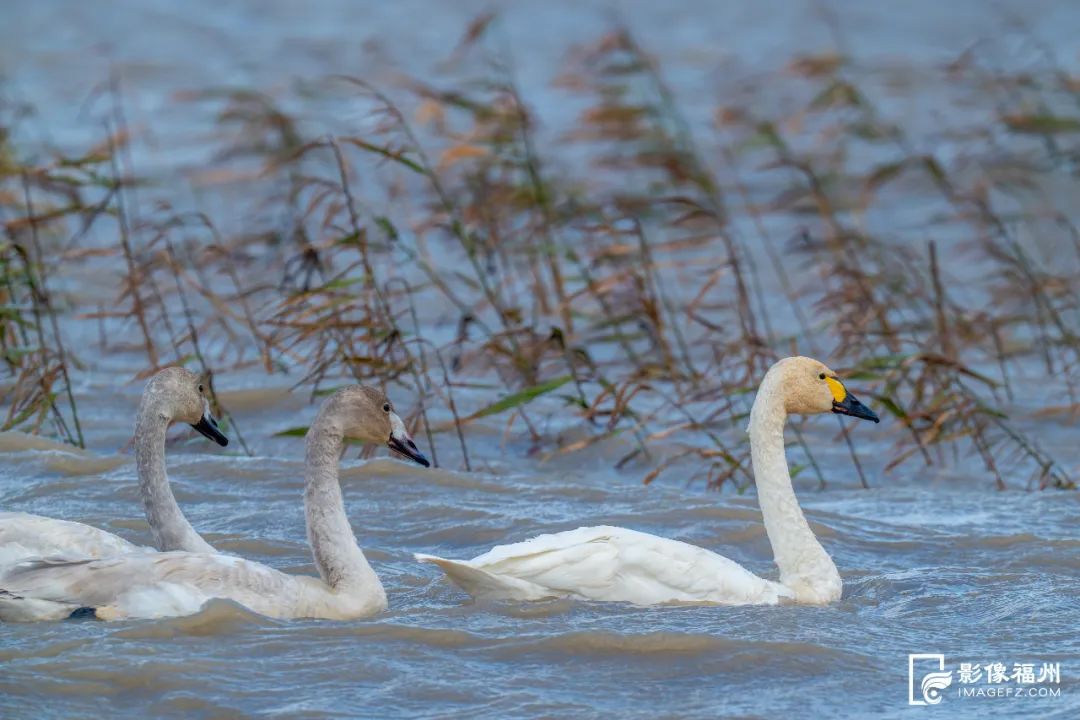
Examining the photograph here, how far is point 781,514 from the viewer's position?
21.4ft

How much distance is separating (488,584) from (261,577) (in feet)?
2.32

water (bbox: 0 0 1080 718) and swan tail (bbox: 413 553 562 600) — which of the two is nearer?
water (bbox: 0 0 1080 718)

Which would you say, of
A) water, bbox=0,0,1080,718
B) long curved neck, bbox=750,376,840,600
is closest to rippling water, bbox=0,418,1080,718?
water, bbox=0,0,1080,718

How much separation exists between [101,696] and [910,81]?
15.2 m

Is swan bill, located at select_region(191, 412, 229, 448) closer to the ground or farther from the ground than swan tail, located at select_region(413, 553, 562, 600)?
farther from the ground

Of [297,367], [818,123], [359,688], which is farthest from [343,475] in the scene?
[818,123]

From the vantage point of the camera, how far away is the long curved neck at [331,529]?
6008 millimetres

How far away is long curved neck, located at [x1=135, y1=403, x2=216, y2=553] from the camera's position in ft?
20.8

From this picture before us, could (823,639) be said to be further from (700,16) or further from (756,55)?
(700,16)

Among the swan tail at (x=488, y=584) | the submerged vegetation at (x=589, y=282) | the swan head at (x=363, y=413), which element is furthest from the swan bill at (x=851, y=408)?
the swan head at (x=363, y=413)

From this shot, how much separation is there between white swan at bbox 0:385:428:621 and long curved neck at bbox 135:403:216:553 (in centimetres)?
48

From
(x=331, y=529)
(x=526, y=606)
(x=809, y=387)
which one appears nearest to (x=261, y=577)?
(x=331, y=529)

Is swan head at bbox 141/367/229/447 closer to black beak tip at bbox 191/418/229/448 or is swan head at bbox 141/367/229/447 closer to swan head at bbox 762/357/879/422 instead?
black beak tip at bbox 191/418/229/448

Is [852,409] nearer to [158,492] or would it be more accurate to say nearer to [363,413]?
[363,413]
